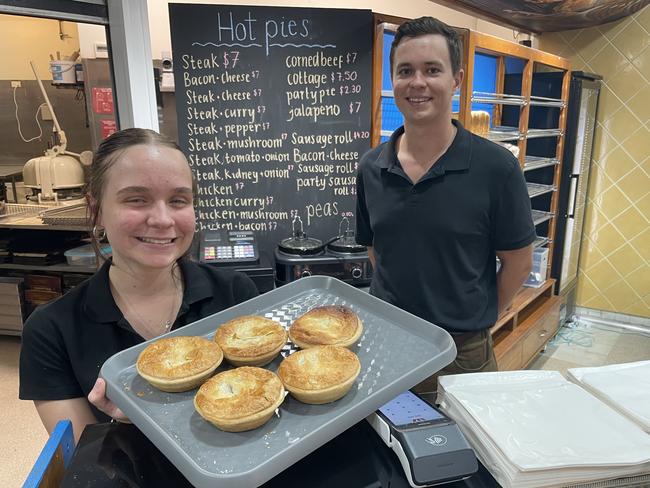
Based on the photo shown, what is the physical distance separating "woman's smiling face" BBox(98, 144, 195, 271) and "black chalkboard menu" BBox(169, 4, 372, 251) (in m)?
1.46

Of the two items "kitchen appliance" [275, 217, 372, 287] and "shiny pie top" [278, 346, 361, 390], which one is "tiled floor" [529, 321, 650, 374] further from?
"shiny pie top" [278, 346, 361, 390]

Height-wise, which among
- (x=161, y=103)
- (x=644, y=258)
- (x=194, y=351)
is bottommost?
(x=644, y=258)

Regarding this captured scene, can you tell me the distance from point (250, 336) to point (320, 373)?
0.18 m

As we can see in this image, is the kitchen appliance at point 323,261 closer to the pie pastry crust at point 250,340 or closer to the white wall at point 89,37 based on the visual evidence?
the pie pastry crust at point 250,340

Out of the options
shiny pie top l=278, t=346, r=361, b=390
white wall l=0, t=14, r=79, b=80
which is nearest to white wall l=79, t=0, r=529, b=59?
white wall l=0, t=14, r=79, b=80

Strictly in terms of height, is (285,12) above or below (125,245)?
above

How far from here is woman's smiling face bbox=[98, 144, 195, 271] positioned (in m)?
0.93

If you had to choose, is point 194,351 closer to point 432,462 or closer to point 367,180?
point 432,462

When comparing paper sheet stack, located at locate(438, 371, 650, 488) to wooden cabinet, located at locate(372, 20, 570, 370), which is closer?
paper sheet stack, located at locate(438, 371, 650, 488)

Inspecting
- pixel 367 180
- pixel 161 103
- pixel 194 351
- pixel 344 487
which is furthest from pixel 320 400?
pixel 161 103

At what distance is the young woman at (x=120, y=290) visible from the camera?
0.94m

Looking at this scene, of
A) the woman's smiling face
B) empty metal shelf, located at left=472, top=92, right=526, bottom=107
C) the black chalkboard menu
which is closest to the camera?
the woman's smiling face

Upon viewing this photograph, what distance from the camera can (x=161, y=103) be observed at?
129 inches

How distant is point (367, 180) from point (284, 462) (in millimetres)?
1227
